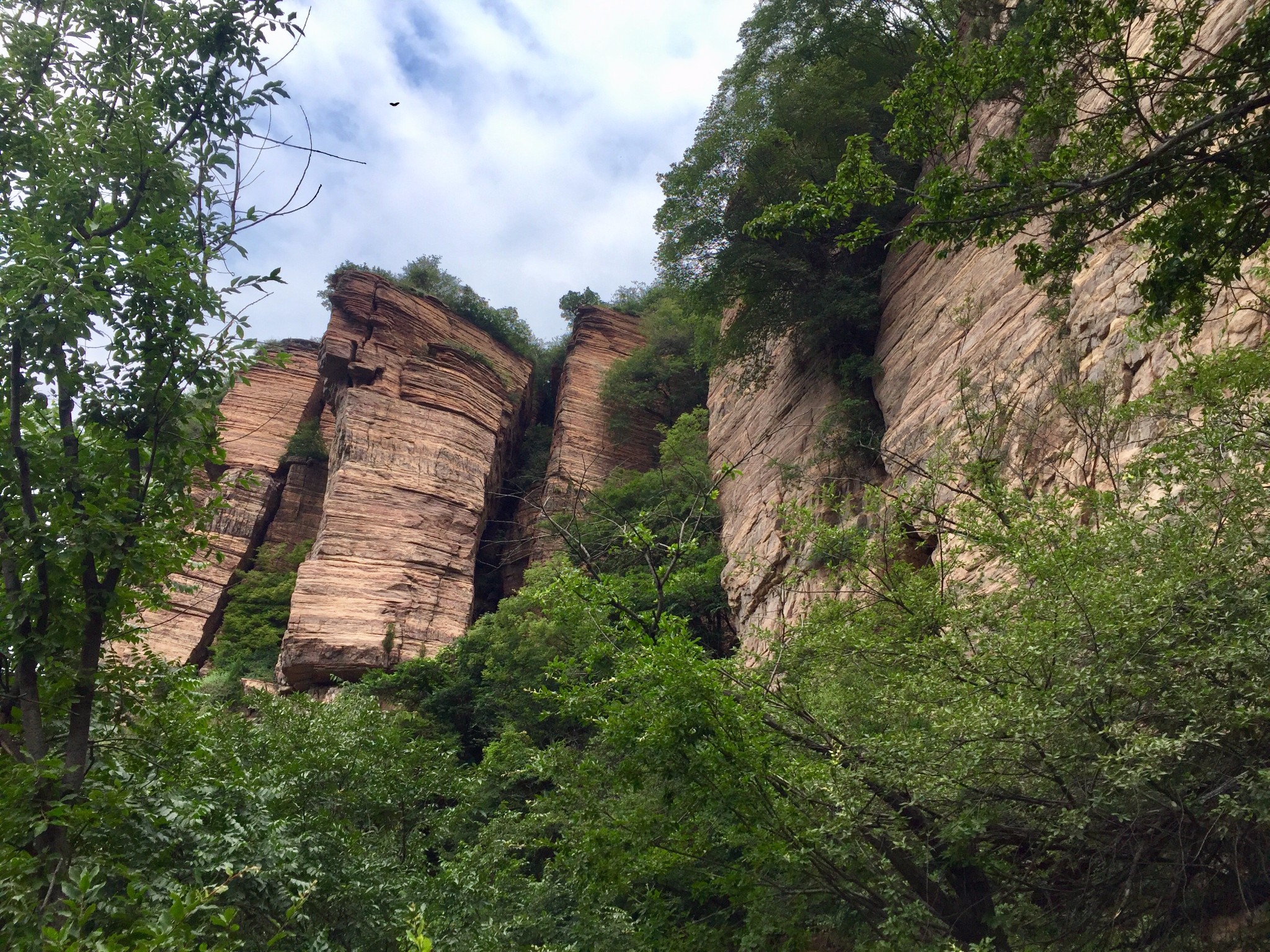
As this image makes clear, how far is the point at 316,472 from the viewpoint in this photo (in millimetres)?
31906

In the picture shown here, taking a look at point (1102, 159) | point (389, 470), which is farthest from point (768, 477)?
point (1102, 159)

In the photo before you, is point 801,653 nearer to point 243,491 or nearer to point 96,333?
point 96,333

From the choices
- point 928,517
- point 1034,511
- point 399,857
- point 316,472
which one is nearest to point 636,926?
point 399,857

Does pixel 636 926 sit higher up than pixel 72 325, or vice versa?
pixel 72 325

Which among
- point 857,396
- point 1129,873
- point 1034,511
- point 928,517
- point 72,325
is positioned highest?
point 857,396

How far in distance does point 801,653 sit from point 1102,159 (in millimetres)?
A: 5716

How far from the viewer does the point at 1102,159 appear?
20.9 ft

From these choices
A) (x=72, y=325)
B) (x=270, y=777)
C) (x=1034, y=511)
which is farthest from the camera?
(x=270, y=777)

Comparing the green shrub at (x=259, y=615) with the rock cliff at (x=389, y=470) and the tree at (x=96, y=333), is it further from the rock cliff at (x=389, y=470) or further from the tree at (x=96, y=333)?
the tree at (x=96, y=333)

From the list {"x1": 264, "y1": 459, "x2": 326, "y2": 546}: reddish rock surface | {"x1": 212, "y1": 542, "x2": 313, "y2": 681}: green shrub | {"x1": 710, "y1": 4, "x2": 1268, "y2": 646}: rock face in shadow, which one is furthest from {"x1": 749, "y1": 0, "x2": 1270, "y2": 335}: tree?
{"x1": 264, "y1": 459, "x2": 326, "y2": 546}: reddish rock surface

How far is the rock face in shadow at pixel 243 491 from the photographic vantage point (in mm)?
25828

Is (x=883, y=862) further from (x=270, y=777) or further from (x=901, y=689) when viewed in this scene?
(x=270, y=777)

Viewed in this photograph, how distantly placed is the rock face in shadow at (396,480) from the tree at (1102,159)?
18.7 meters

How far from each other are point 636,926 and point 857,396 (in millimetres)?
11654
